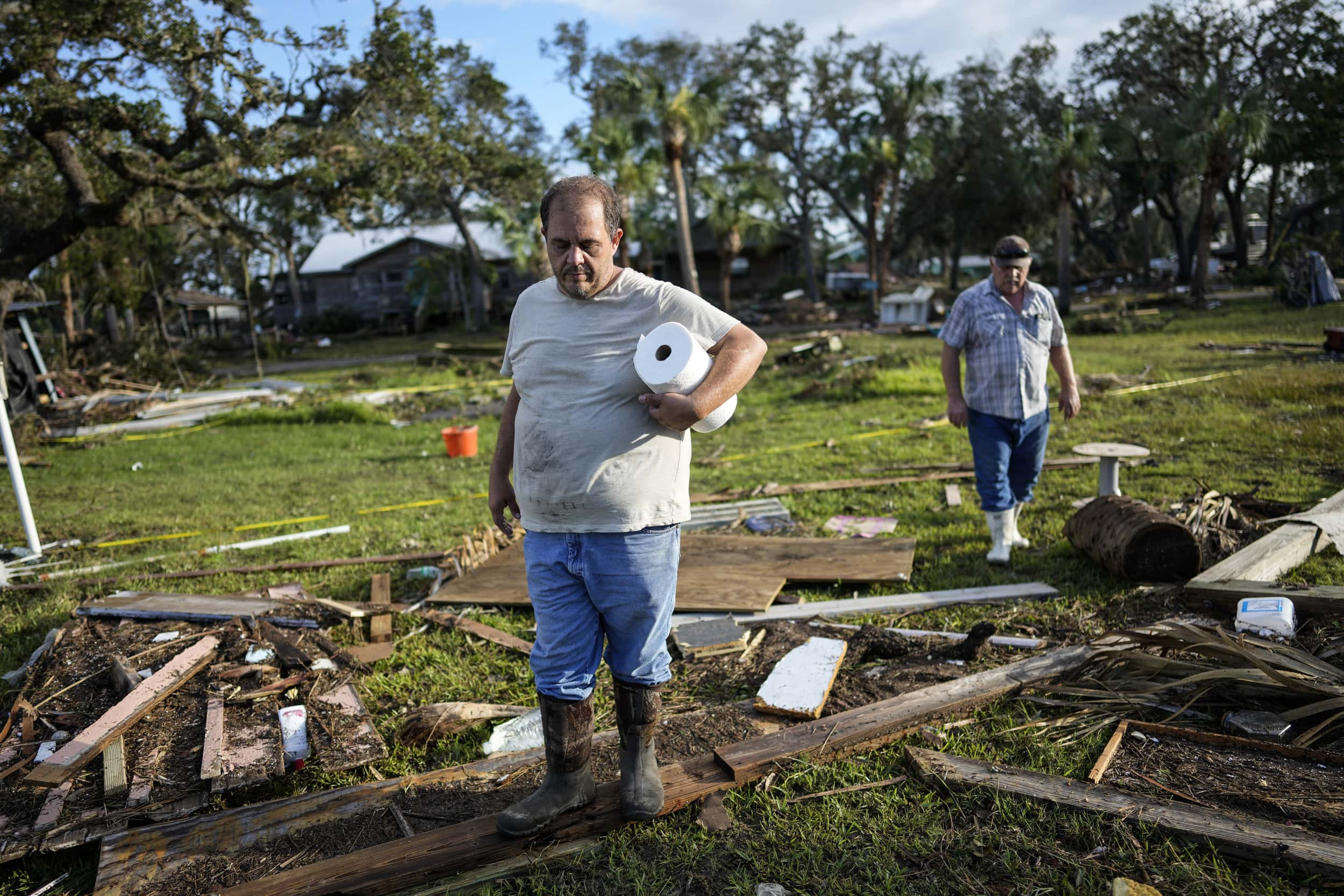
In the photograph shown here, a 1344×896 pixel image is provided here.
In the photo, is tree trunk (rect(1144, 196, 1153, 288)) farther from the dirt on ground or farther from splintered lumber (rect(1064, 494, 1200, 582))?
the dirt on ground

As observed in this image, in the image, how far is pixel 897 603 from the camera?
5.27 metres

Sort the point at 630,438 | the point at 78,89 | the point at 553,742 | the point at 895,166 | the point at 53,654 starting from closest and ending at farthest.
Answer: the point at 630,438, the point at 553,742, the point at 53,654, the point at 78,89, the point at 895,166

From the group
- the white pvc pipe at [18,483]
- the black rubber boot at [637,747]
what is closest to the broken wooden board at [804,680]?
the black rubber boot at [637,747]

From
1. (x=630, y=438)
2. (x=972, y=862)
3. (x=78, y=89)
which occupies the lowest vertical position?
(x=972, y=862)

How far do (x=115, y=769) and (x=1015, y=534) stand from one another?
5480 mm

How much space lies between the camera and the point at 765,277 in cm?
4941

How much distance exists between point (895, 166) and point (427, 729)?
36506 millimetres

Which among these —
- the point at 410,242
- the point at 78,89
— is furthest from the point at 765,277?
the point at 78,89

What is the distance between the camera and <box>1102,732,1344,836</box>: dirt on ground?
2.90 meters

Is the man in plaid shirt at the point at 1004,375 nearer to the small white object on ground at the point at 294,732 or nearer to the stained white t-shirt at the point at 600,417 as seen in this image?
the stained white t-shirt at the point at 600,417

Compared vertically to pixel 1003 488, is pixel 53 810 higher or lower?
lower

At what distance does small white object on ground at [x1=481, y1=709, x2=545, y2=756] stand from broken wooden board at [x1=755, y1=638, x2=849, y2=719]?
103 cm

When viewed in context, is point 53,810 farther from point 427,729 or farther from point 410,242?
point 410,242

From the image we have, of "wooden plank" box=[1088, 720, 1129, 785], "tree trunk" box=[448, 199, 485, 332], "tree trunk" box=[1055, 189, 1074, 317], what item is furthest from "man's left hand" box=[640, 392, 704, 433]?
"tree trunk" box=[448, 199, 485, 332]
